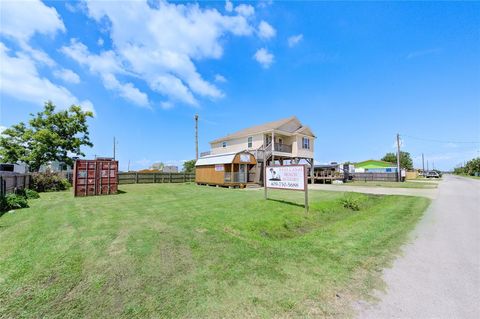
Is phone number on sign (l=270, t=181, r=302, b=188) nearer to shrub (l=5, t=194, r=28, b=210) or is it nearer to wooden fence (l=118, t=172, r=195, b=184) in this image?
shrub (l=5, t=194, r=28, b=210)

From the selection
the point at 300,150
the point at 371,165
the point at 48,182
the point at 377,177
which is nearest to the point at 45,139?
the point at 48,182

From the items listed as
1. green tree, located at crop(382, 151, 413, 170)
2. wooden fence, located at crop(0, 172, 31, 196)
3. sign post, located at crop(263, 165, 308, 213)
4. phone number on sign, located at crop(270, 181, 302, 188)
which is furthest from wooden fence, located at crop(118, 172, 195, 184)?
green tree, located at crop(382, 151, 413, 170)

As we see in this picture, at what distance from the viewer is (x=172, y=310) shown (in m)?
2.71

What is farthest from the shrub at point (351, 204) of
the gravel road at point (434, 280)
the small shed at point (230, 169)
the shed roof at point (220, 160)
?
the shed roof at point (220, 160)

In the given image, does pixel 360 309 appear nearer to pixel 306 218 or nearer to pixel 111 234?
pixel 111 234

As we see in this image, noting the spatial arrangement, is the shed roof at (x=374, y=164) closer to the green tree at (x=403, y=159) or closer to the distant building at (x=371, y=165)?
the distant building at (x=371, y=165)

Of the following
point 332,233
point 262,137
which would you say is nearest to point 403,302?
point 332,233

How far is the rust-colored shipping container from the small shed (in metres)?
8.89

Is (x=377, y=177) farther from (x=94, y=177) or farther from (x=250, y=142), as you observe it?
(x=94, y=177)

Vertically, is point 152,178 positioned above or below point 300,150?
below

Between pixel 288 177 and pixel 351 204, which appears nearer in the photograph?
pixel 288 177

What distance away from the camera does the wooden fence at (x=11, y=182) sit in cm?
936

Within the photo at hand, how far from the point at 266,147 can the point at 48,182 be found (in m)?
19.2

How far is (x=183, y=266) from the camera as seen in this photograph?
391 cm
